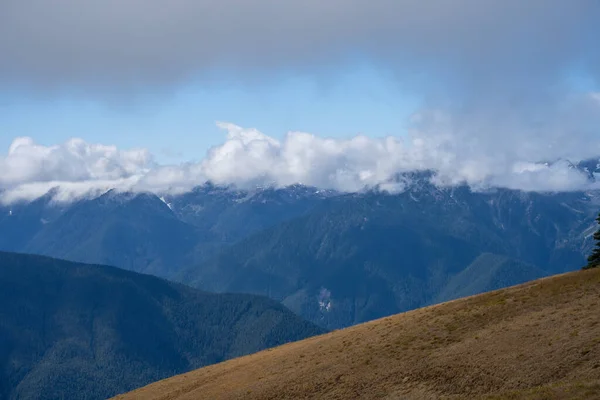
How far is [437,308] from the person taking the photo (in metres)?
109

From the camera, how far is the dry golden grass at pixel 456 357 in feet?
231

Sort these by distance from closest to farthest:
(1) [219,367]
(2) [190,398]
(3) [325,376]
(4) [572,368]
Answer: (4) [572,368] → (3) [325,376] → (2) [190,398] → (1) [219,367]

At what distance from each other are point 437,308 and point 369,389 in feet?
106

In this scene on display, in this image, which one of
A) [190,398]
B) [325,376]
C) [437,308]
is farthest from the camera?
[437,308]

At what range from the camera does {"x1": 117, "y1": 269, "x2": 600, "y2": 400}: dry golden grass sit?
231 feet

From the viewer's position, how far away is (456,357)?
8075 cm

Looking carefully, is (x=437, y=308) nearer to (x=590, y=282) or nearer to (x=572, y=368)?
(x=590, y=282)

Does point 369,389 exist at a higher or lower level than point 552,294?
lower

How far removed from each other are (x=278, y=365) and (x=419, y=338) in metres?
21.3

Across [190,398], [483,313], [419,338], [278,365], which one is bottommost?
[190,398]

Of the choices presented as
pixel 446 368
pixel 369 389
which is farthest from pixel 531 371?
pixel 369 389

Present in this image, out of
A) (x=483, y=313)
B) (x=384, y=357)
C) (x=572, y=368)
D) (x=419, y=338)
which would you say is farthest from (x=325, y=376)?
(x=572, y=368)

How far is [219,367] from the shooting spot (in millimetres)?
122562

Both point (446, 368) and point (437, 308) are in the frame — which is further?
point (437, 308)
